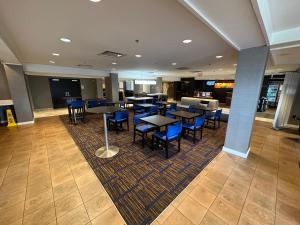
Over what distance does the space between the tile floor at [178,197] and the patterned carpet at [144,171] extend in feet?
0.39

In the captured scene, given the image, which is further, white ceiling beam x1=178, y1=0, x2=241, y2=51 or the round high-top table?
the round high-top table

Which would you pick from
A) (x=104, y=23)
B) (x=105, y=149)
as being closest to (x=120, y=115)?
(x=105, y=149)

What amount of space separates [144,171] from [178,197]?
0.77 metres

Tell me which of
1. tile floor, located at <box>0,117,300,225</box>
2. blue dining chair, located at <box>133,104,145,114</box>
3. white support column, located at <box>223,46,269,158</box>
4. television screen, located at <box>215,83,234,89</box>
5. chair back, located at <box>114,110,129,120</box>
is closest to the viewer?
tile floor, located at <box>0,117,300,225</box>

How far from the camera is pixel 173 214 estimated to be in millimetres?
1566

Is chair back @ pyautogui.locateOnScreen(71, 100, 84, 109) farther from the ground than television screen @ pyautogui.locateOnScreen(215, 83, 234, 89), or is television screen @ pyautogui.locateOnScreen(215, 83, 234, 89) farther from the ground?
television screen @ pyautogui.locateOnScreen(215, 83, 234, 89)

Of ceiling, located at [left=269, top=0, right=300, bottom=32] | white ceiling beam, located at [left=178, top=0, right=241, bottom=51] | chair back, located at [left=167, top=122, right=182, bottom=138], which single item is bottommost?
chair back, located at [left=167, top=122, right=182, bottom=138]

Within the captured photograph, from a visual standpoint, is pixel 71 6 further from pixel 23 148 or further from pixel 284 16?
pixel 23 148

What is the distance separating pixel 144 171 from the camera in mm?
2355

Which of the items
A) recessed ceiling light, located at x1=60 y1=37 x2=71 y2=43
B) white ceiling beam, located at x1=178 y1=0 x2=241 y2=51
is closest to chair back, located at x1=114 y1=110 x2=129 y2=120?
recessed ceiling light, located at x1=60 y1=37 x2=71 y2=43

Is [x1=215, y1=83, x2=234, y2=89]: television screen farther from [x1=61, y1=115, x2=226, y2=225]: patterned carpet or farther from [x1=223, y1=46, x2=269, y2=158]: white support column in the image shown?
[x1=223, y1=46, x2=269, y2=158]: white support column

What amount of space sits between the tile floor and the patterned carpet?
119mm

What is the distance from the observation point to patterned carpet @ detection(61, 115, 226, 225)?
5.54ft

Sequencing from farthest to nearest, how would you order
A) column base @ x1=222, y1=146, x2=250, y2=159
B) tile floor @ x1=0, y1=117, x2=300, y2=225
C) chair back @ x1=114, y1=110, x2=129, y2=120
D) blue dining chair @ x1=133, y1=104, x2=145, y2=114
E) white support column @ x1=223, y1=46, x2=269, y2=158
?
blue dining chair @ x1=133, y1=104, x2=145, y2=114, chair back @ x1=114, y1=110, x2=129, y2=120, column base @ x1=222, y1=146, x2=250, y2=159, white support column @ x1=223, y1=46, x2=269, y2=158, tile floor @ x1=0, y1=117, x2=300, y2=225
